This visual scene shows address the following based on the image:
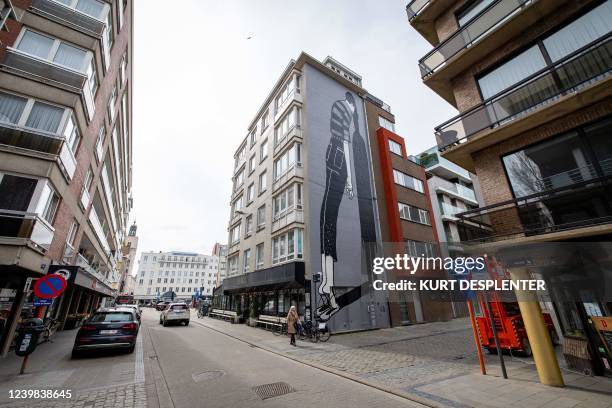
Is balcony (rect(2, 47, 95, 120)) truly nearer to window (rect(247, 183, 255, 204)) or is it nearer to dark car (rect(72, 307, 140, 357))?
dark car (rect(72, 307, 140, 357))

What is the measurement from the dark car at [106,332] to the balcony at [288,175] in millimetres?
12554

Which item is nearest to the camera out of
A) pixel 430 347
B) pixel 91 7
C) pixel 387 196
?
pixel 430 347

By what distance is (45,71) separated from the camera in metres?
10.6

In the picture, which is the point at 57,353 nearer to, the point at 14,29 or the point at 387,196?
the point at 14,29

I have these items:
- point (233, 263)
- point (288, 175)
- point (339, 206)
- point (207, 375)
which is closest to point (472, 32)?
point (339, 206)

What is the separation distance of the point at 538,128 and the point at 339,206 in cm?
1319

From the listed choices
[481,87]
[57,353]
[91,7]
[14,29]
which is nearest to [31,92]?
[14,29]

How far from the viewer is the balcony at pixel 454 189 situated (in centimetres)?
2848

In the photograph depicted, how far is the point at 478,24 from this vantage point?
9.33m

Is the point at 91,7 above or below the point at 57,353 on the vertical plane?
above

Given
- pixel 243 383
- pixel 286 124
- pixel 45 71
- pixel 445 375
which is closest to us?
pixel 243 383

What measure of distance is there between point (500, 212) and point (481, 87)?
473 centimetres

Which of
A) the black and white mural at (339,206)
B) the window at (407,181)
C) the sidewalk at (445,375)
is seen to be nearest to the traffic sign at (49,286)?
the sidewalk at (445,375)

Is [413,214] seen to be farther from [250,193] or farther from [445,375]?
[445,375]
